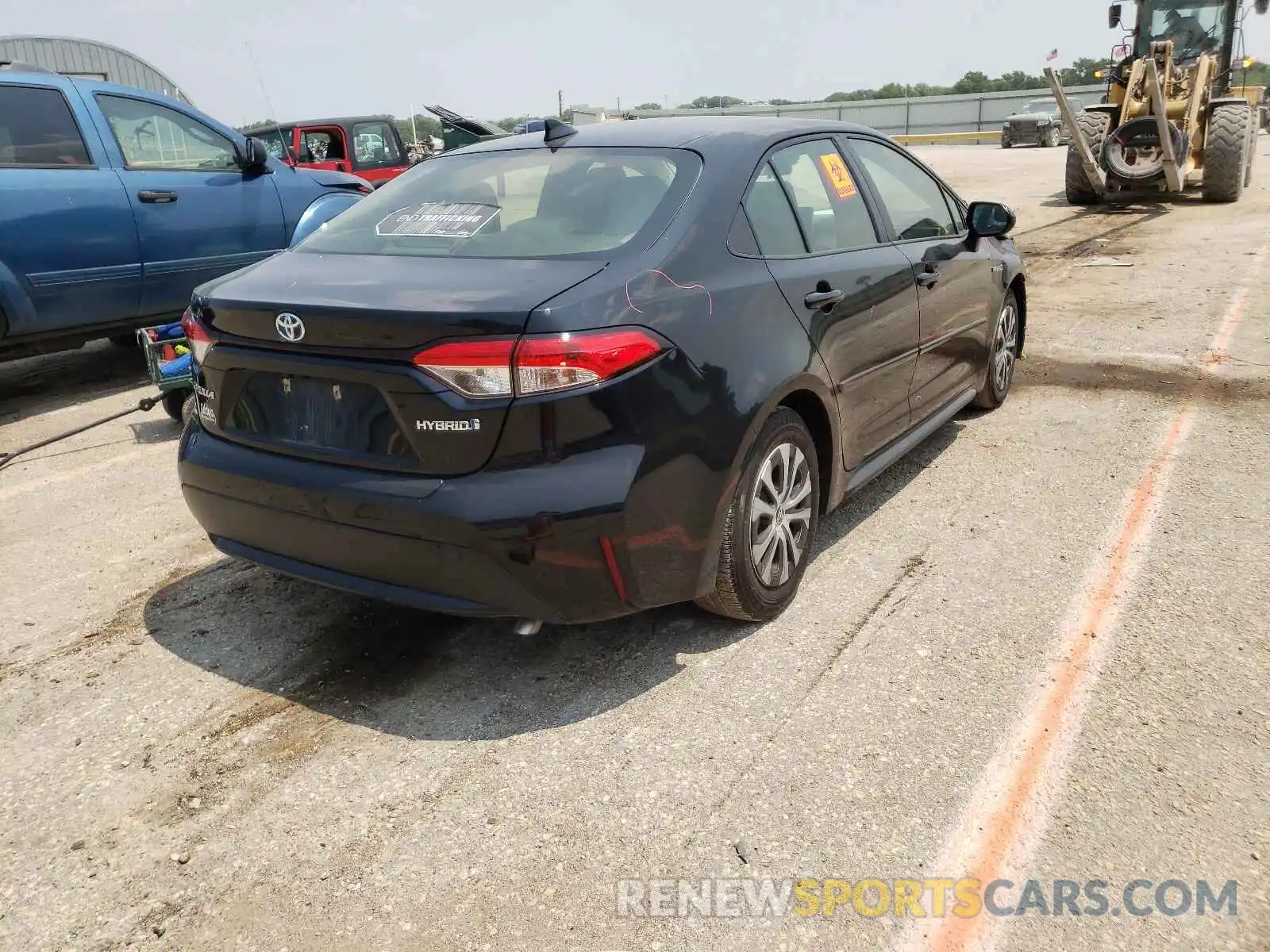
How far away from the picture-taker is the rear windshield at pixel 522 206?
3.07m

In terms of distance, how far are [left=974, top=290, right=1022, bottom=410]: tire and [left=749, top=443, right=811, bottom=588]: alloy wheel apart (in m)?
2.28

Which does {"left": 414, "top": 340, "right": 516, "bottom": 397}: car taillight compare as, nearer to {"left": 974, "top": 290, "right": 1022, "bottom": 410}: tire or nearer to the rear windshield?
the rear windshield

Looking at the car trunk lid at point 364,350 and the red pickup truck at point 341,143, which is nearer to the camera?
the car trunk lid at point 364,350

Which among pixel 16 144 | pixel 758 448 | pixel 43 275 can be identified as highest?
pixel 16 144

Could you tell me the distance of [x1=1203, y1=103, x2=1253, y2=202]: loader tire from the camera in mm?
14016

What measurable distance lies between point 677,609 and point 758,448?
73 cm

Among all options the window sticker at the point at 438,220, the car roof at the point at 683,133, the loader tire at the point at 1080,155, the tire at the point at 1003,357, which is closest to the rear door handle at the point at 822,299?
the car roof at the point at 683,133

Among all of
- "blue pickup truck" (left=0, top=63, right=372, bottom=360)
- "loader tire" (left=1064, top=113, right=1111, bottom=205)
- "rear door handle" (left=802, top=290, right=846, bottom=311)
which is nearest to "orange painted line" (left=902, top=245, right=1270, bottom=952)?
"rear door handle" (left=802, top=290, right=846, bottom=311)

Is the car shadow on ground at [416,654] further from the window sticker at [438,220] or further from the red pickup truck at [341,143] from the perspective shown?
the red pickup truck at [341,143]

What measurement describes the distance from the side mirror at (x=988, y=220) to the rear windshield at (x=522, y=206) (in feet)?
6.76

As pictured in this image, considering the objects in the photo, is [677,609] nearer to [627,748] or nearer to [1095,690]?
[627,748]

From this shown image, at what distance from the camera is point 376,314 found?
2695mm

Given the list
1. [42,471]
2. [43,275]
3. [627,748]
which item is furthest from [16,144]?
[627,748]

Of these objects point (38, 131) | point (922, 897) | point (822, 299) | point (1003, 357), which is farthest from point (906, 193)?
point (38, 131)
